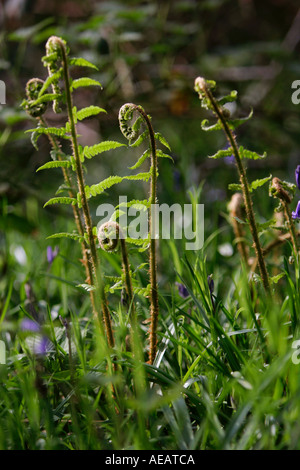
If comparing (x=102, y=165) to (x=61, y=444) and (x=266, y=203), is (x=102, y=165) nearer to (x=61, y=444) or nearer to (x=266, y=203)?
(x=266, y=203)

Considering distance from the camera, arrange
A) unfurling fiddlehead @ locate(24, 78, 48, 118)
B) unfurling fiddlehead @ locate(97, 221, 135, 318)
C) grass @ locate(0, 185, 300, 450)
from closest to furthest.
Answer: grass @ locate(0, 185, 300, 450)
unfurling fiddlehead @ locate(97, 221, 135, 318)
unfurling fiddlehead @ locate(24, 78, 48, 118)

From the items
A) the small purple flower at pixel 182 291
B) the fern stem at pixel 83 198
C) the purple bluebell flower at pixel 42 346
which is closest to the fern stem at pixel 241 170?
the fern stem at pixel 83 198

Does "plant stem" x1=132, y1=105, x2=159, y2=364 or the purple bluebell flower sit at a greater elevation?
"plant stem" x1=132, y1=105, x2=159, y2=364

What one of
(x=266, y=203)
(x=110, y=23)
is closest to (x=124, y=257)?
(x=266, y=203)

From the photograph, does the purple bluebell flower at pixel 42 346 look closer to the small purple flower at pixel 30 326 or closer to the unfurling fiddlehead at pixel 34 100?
the small purple flower at pixel 30 326

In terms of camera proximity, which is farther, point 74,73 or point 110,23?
point 74,73

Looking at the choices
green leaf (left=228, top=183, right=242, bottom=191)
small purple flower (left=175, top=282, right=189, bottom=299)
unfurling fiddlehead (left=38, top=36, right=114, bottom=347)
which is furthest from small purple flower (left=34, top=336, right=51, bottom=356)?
green leaf (left=228, top=183, right=242, bottom=191)

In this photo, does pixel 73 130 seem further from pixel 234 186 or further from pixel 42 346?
pixel 42 346

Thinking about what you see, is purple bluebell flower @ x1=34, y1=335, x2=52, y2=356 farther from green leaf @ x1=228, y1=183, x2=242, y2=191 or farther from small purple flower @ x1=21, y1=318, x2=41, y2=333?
green leaf @ x1=228, y1=183, x2=242, y2=191

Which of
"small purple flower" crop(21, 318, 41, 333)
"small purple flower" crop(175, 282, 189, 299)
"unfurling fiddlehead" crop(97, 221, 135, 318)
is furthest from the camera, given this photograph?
"small purple flower" crop(175, 282, 189, 299)

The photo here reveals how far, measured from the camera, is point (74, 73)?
371 cm

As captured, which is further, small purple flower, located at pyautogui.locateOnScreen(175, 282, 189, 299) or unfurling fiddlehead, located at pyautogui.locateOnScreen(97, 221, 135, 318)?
small purple flower, located at pyautogui.locateOnScreen(175, 282, 189, 299)

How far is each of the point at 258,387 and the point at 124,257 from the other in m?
0.42

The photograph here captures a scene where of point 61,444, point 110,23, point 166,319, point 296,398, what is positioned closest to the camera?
point 296,398
